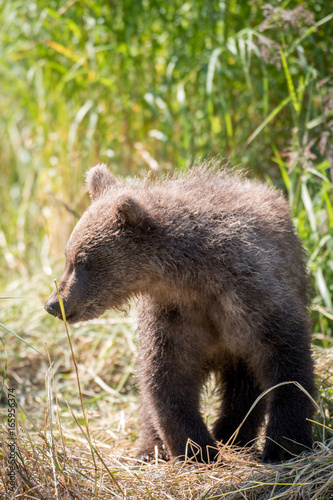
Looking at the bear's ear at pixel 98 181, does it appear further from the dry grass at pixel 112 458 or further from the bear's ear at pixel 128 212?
the dry grass at pixel 112 458

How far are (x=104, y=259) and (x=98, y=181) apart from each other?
54cm

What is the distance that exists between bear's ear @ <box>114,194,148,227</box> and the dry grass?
673 millimetres

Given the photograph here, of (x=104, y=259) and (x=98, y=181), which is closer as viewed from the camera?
(x=104, y=259)

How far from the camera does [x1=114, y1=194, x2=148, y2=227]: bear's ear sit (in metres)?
3.05

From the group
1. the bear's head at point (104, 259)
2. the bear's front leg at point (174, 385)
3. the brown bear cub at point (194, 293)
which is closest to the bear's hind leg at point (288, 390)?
the brown bear cub at point (194, 293)

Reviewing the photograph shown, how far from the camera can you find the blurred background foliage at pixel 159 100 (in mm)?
4824

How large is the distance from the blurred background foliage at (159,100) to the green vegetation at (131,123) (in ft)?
0.05

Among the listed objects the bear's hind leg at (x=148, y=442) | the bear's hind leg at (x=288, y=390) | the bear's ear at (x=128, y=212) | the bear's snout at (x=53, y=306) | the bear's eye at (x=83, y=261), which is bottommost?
the bear's hind leg at (x=148, y=442)

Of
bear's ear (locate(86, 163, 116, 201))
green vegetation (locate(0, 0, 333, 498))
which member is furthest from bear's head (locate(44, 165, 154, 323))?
green vegetation (locate(0, 0, 333, 498))

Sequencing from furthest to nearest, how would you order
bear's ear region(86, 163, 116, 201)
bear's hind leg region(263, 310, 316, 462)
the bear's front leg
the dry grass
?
bear's ear region(86, 163, 116, 201) < the bear's front leg < bear's hind leg region(263, 310, 316, 462) < the dry grass

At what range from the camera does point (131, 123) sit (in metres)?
6.14

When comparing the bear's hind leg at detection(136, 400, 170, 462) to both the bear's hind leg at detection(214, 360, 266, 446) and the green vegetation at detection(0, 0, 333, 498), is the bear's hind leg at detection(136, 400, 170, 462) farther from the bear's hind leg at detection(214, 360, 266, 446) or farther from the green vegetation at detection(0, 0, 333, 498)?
the bear's hind leg at detection(214, 360, 266, 446)

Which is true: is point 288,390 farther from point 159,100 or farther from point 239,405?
point 159,100

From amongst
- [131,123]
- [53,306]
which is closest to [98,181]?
[53,306]
